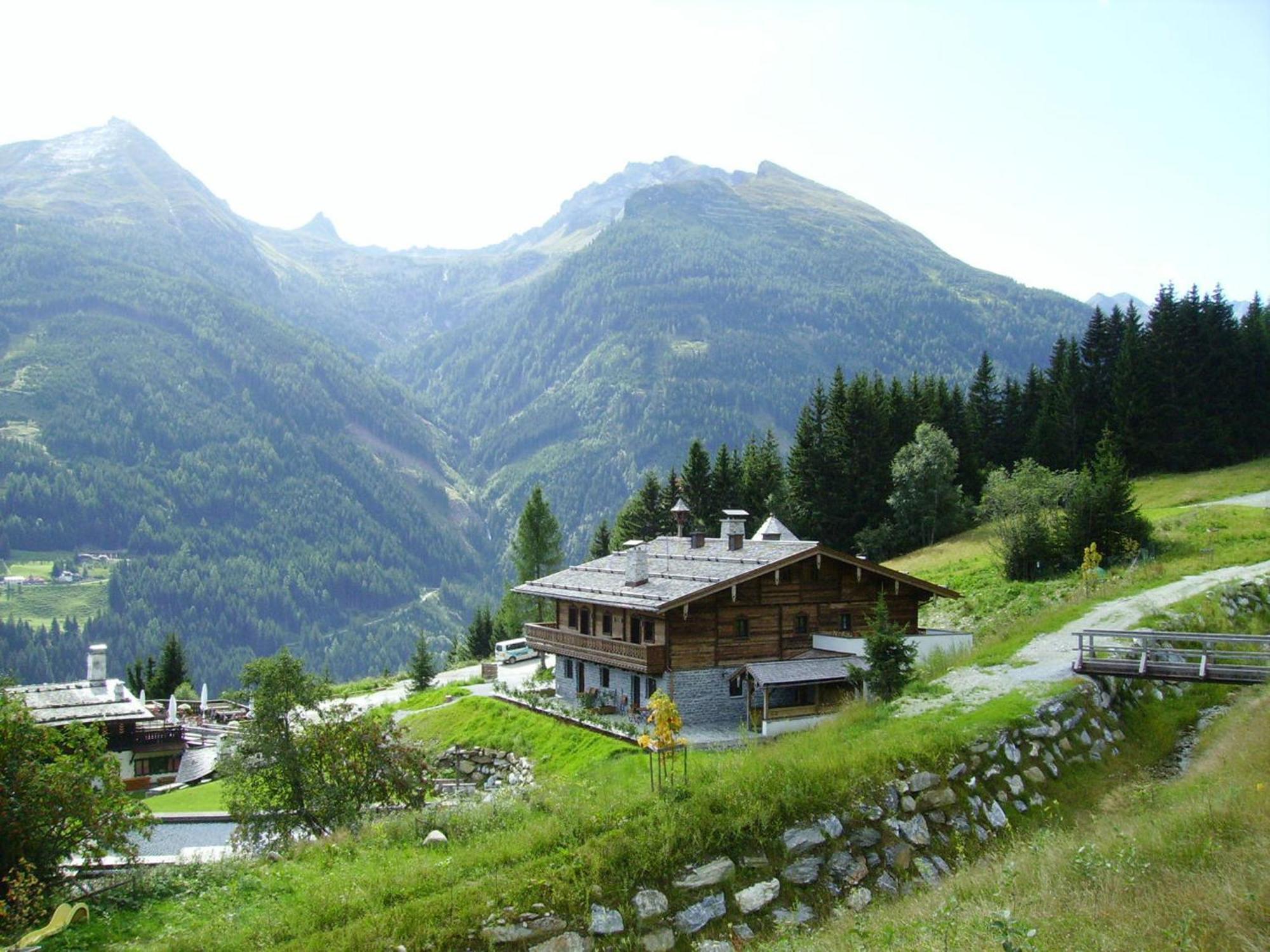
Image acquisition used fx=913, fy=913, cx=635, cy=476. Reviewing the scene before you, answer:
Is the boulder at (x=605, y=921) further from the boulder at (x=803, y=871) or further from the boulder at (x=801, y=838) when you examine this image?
the boulder at (x=801, y=838)

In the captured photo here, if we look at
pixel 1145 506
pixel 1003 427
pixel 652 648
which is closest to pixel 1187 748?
pixel 652 648

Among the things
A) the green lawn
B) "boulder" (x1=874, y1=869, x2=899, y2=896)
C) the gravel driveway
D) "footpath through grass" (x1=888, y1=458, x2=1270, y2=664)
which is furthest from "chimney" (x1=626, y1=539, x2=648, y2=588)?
"boulder" (x1=874, y1=869, x2=899, y2=896)

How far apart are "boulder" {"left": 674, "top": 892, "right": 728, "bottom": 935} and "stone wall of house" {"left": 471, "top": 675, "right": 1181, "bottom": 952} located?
0.01 meters

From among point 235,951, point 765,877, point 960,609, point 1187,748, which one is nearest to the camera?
point 235,951

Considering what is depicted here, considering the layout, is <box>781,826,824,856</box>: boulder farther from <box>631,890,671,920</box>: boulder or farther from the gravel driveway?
the gravel driveway

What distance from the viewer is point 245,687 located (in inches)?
894

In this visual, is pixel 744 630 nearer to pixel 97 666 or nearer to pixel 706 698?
pixel 706 698

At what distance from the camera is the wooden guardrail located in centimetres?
2155

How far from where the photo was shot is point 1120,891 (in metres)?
11.1

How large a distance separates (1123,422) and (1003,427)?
1205 centimetres

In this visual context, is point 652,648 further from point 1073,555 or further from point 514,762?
point 1073,555

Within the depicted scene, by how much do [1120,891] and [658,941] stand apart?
6.76 meters

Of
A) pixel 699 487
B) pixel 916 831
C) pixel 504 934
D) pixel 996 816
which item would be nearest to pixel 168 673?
pixel 699 487

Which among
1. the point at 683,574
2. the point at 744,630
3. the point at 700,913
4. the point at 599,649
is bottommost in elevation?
the point at 599,649
